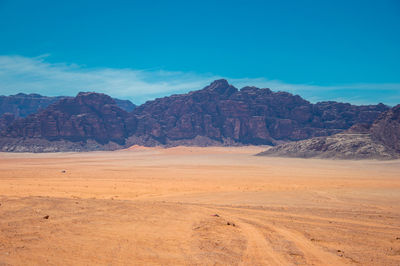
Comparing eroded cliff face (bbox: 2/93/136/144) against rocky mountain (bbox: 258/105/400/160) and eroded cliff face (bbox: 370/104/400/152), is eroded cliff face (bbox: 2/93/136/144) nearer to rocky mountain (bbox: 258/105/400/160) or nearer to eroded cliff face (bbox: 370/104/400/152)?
rocky mountain (bbox: 258/105/400/160)

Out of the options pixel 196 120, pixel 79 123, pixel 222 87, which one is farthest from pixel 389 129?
pixel 79 123

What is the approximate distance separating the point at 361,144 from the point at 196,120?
315ft

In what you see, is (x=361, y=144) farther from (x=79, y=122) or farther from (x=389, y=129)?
(x=79, y=122)

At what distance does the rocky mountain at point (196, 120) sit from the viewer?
140 m

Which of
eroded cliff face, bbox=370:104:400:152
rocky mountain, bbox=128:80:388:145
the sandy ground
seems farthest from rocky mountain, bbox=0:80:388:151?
the sandy ground

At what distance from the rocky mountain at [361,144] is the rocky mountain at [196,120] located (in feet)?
228

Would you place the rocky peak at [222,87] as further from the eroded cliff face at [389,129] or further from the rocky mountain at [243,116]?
the eroded cliff face at [389,129]

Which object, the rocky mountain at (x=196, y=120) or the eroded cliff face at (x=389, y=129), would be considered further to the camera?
the rocky mountain at (x=196, y=120)

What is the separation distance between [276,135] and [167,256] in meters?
151

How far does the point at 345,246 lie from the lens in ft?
27.2

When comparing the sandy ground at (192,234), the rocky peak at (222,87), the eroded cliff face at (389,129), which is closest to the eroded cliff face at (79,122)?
the rocky peak at (222,87)

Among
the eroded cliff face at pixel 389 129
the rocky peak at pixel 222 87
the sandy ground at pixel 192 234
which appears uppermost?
the rocky peak at pixel 222 87

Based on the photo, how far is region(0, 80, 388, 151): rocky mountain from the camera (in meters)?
140

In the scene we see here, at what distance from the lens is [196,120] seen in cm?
15675
